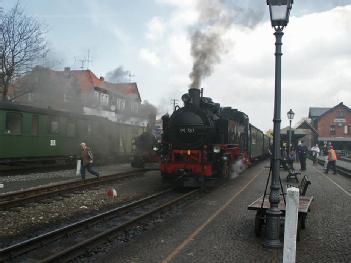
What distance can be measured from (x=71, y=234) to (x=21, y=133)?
11.6 metres

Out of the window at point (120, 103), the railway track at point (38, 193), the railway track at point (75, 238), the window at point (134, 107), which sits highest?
the window at point (120, 103)

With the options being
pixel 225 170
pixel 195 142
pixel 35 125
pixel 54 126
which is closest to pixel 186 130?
pixel 195 142

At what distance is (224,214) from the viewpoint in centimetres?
1002

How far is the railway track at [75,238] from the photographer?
21.0ft

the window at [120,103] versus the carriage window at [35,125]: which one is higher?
the window at [120,103]

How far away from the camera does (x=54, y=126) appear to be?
2095cm

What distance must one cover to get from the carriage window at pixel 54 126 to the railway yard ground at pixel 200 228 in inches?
298

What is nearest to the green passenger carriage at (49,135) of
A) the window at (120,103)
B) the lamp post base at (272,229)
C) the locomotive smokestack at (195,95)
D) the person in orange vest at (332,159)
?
the locomotive smokestack at (195,95)

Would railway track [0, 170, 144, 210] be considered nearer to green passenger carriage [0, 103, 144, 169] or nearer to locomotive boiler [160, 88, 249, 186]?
locomotive boiler [160, 88, 249, 186]

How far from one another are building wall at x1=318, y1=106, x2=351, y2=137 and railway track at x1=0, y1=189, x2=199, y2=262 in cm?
→ 6845

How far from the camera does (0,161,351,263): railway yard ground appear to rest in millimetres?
6656

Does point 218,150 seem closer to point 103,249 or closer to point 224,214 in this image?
point 224,214

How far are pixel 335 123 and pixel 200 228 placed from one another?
71064mm

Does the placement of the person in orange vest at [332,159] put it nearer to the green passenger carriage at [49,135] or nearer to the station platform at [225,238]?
the station platform at [225,238]
